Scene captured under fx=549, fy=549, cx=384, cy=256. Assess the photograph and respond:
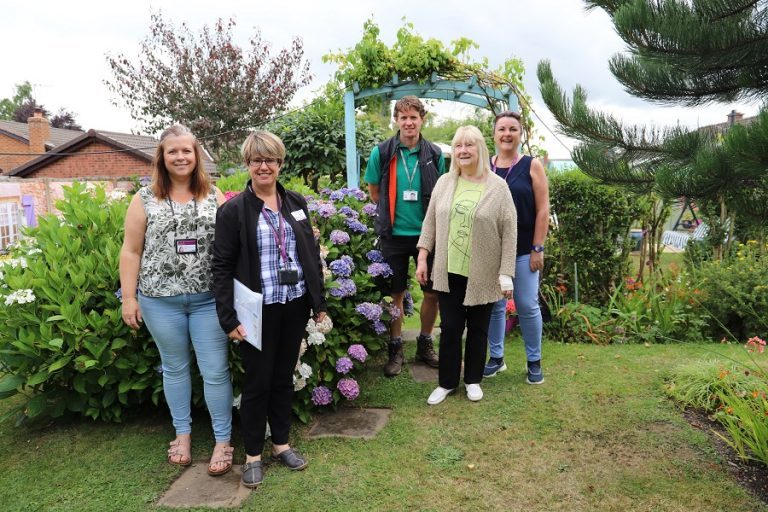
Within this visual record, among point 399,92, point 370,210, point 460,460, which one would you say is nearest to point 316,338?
point 460,460

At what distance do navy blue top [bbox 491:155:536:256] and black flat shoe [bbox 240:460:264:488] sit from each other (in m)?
1.97

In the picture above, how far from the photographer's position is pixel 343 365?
10.8ft

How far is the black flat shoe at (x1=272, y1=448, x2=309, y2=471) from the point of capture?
2748mm

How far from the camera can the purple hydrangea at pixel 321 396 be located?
3.26 metres

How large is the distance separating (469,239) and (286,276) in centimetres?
120

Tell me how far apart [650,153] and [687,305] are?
2.62 m

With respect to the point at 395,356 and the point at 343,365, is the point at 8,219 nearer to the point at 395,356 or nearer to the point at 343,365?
the point at 395,356

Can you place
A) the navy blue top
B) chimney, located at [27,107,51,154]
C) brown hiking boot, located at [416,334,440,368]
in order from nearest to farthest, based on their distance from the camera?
the navy blue top < brown hiking boot, located at [416,334,440,368] < chimney, located at [27,107,51,154]

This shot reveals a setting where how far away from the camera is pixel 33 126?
86.2 feet

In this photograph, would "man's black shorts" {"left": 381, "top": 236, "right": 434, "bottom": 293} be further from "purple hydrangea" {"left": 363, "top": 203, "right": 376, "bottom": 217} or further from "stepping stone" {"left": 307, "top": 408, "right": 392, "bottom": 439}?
"stepping stone" {"left": 307, "top": 408, "right": 392, "bottom": 439}

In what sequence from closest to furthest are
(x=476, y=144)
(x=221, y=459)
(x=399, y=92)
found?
(x=221, y=459), (x=476, y=144), (x=399, y=92)

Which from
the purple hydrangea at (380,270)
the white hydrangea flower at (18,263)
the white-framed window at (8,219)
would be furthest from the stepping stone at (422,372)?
the white-framed window at (8,219)

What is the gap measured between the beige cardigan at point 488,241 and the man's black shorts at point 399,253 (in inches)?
18.4

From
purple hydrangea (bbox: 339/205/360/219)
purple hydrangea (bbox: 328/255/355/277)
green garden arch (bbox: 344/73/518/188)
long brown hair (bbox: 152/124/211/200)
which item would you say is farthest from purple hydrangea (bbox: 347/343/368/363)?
green garden arch (bbox: 344/73/518/188)
